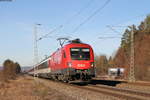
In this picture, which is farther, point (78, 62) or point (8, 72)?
point (8, 72)

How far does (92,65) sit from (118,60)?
71629 mm

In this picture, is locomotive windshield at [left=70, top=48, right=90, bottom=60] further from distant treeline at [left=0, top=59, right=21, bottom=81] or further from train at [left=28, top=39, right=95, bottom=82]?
distant treeline at [left=0, top=59, right=21, bottom=81]

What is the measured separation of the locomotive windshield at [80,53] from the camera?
22.3 m

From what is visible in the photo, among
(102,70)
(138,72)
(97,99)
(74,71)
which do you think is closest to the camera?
(97,99)

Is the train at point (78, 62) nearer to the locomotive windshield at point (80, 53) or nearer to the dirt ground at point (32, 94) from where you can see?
the locomotive windshield at point (80, 53)

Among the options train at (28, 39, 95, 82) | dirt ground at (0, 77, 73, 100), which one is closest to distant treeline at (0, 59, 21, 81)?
train at (28, 39, 95, 82)

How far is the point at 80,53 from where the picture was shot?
22.6m

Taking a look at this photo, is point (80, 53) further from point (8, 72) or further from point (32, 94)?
point (8, 72)

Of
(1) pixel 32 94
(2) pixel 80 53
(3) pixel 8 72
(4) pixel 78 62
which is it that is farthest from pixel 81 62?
(3) pixel 8 72

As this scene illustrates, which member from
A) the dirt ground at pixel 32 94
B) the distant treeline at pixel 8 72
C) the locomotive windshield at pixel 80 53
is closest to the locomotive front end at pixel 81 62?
the locomotive windshield at pixel 80 53

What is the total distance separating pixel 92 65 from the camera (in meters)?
22.1

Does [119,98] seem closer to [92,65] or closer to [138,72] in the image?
[92,65]

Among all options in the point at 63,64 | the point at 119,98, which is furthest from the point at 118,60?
the point at 119,98

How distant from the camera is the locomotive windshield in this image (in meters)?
22.3
